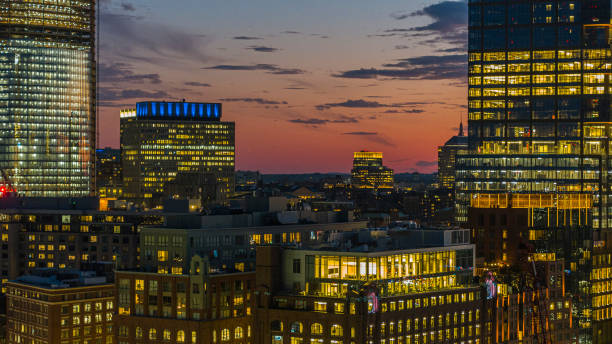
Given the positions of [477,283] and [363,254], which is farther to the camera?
[477,283]

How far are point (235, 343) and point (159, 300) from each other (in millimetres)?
14977

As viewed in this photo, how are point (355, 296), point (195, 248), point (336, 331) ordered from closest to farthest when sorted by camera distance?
point (355, 296), point (336, 331), point (195, 248)

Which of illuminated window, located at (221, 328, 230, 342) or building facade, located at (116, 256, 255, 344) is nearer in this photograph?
building facade, located at (116, 256, 255, 344)

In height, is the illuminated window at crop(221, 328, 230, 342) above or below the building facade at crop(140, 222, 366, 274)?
below

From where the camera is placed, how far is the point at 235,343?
18050 cm

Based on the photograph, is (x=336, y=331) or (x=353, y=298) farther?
(x=336, y=331)

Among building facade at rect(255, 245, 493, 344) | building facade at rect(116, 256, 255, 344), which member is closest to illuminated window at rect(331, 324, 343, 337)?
building facade at rect(255, 245, 493, 344)

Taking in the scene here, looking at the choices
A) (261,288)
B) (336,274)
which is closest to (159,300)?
(261,288)

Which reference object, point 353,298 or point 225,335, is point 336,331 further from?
point 225,335

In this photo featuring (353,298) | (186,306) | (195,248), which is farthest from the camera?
(195,248)

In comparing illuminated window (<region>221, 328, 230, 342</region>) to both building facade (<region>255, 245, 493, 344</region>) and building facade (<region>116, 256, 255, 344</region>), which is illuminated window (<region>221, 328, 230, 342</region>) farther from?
building facade (<region>255, 245, 493, 344</region>)

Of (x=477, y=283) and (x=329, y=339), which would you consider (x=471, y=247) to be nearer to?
(x=477, y=283)

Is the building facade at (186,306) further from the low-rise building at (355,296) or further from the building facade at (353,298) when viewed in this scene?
the low-rise building at (355,296)

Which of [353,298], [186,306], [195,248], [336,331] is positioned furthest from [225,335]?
[353,298]
